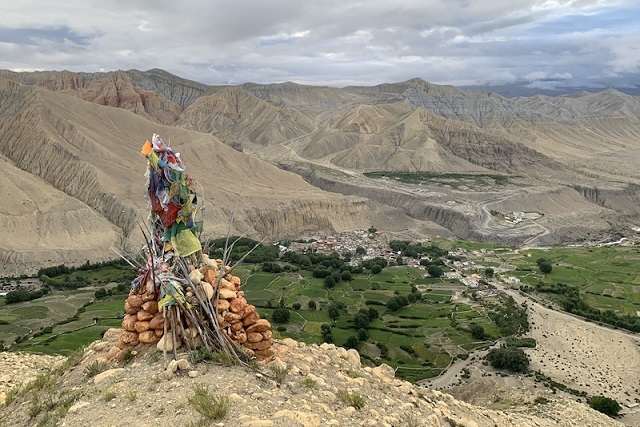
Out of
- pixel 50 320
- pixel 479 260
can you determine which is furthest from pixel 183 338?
pixel 479 260

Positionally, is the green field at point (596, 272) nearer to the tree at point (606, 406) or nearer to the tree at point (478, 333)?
the tree at point (478, 333)

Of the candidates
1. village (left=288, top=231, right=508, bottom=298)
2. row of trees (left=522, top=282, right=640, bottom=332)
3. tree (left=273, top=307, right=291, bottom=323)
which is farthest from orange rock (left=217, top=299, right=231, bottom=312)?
village (left=288, top=231, right=508, bottom=298)

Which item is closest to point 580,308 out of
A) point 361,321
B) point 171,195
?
point 361,321

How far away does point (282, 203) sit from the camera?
316ft

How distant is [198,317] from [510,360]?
33.8 metres

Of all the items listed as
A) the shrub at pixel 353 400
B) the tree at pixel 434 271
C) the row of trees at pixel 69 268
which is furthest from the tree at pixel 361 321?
the row of trees at pixel 69 268

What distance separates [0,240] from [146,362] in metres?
72.2

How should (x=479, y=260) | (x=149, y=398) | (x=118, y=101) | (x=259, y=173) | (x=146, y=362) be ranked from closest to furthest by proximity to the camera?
(x=149, y=398), (x=146, y=362), (x=479, y=260), (x=259, y=173), (x=118, y=101)

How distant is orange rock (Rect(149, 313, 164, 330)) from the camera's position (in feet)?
35.4

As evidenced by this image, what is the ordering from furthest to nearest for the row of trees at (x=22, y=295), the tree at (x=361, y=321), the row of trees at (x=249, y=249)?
the row of trees at (x=249, y=249)
the row of trees at (x=22, y=295)
the tree at (x=361, y=321)

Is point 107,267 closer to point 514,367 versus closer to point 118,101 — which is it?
point 514,367

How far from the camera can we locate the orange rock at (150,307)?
10.9m

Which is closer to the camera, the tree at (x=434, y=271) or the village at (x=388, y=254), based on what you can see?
the village at (x=388, y=254)

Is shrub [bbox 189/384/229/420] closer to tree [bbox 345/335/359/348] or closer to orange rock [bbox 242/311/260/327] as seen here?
orange rock [bbox 242/311/260/327]
